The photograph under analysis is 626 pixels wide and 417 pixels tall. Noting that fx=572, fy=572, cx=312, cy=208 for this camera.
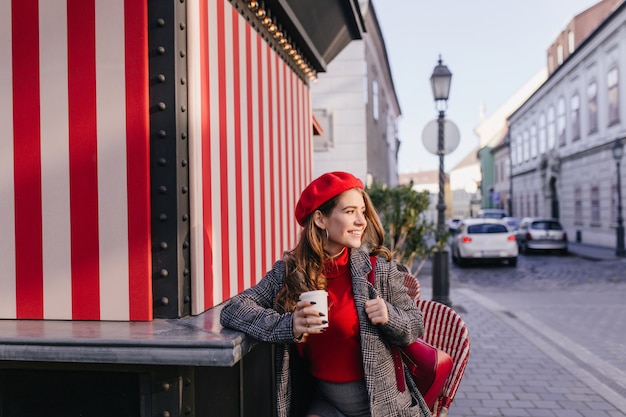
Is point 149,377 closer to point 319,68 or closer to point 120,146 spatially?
point 120,146

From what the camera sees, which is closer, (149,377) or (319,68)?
(149,377)

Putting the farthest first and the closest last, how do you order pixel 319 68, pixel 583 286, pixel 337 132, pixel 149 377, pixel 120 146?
pixel 337 132
pixel 583 286
pixel 319 68
pixel 120 146
pixel 149 377

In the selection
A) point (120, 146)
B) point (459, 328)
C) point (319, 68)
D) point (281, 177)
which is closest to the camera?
point (120, 146)

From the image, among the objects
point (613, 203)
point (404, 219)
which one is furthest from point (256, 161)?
point (613, 203)

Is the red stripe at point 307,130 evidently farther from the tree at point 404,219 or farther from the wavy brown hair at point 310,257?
the tree at point 404,219

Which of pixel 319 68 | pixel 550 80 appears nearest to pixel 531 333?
pixel 319 68

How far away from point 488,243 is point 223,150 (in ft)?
51.9

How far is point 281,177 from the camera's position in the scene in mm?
4008

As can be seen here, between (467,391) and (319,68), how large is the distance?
3146 millimetres

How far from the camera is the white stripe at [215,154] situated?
2.57 meters

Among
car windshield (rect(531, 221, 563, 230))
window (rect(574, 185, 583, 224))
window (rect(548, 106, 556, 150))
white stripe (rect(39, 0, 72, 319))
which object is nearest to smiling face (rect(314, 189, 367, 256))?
white stripe (rect(39, 0, 72, 319))

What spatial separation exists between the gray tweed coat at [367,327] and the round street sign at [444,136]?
7.71 m

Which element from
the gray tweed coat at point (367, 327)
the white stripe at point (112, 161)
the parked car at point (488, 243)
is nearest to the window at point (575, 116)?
the parked car at point (488, 243)

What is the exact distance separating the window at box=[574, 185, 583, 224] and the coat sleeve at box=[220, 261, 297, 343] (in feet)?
95.2
